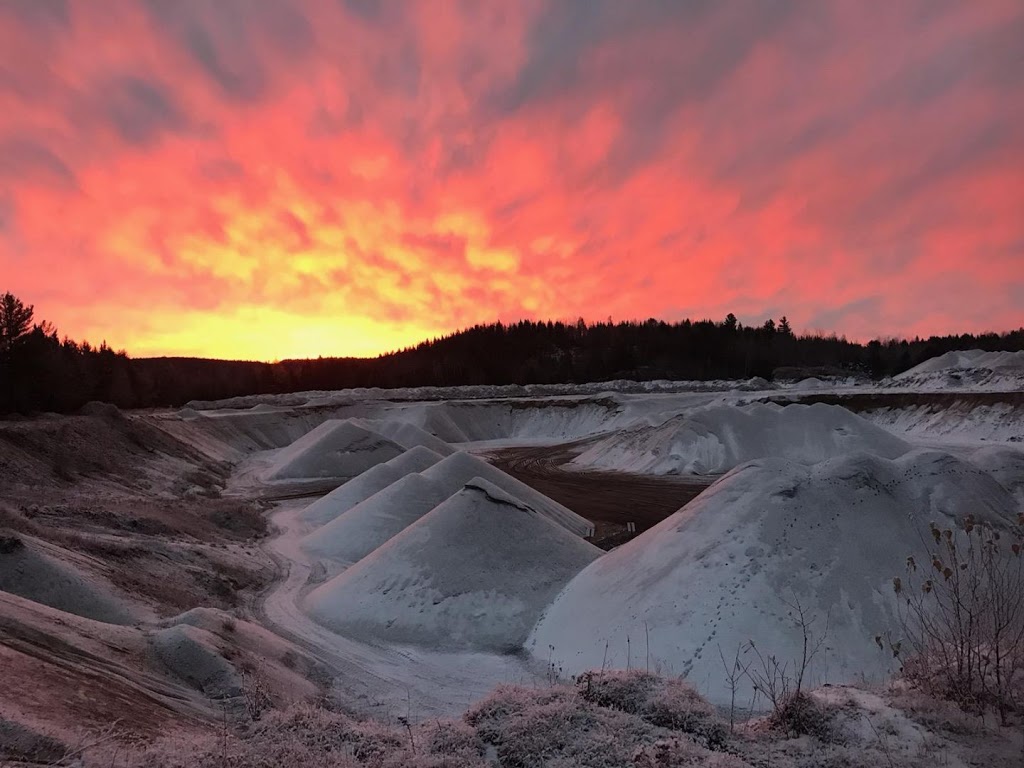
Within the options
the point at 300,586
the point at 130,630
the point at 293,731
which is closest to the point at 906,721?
the point at 293,731

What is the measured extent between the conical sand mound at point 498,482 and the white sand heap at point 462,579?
6.14 meters

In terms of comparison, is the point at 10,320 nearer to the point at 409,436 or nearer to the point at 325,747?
the point at 409,436

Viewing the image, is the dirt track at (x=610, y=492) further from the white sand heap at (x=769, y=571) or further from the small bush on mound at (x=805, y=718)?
the small bush on mound at (x=805, y=718)

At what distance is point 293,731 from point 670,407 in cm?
6400

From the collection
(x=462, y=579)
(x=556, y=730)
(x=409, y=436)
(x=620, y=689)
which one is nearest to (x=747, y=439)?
(x=409, y=436)

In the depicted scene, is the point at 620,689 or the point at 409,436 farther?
the point at 409,436

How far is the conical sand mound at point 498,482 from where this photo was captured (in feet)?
77.1

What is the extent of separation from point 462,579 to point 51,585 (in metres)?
8.03

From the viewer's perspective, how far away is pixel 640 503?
29297mm

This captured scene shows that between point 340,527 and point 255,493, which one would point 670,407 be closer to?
point 255,493

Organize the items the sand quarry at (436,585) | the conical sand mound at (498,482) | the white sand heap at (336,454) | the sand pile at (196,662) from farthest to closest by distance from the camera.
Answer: the white sand heap at (336,454) → the conical sand mound at (498,482) → the sand quarry at (436,585) → the sand pile at (196,662)

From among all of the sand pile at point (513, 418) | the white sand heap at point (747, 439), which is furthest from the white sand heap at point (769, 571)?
the sand pile at point (513, 418)

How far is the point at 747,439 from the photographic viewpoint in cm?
4084

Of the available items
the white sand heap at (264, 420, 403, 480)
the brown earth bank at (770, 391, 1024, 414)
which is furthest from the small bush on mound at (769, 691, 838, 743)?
the brown earth bank at (770, 391, 1024, 414)
